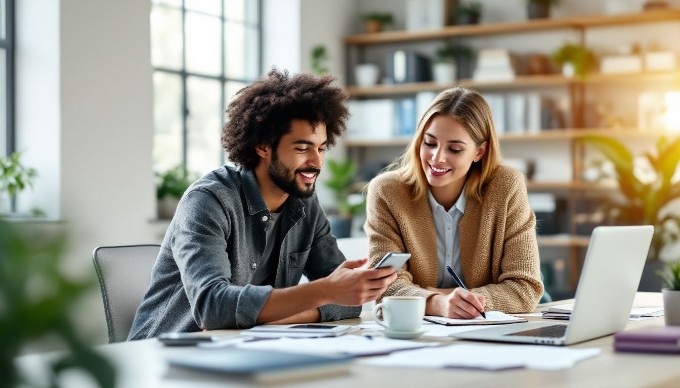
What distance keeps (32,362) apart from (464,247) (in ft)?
6.82

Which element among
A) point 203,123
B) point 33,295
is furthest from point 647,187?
point 33,295

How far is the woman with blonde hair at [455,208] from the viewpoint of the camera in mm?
2633

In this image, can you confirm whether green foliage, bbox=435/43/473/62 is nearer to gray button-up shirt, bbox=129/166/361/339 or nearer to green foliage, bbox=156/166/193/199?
green foliage, bbox=156/166/193/199

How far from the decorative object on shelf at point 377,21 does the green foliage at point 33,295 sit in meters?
6.10

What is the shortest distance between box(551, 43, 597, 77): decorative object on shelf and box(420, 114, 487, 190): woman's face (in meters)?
3.33

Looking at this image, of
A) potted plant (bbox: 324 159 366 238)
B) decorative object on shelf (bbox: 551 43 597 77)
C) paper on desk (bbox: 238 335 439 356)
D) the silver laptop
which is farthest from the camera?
potted plant (bbox: 324 159 366 238)

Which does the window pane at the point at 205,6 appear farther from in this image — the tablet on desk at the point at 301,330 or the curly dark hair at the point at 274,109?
the tablet on desk at the point at 301,330

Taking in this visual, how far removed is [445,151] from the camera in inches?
106

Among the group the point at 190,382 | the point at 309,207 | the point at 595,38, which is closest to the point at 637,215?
the point at 595,38

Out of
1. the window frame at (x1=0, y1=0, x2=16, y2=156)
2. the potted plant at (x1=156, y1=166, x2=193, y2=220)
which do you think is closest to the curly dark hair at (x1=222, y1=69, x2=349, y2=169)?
the window frame at (x1=0, y1=0, x2=16, y2=156)

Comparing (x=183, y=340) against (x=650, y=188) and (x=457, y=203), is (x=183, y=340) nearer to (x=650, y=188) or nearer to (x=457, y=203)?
(x=457, y=203)

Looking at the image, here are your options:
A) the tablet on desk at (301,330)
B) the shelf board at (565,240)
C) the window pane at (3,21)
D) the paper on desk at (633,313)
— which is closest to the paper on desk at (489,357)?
the tablet on desk at (301,330)

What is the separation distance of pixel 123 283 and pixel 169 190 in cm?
295

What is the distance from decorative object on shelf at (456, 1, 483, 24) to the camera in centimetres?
623
